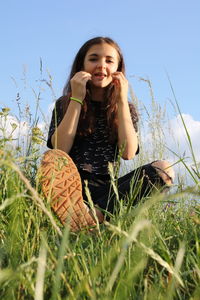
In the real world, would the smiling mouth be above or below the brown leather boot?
above

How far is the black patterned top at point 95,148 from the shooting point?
2584 millimetres

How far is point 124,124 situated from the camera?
2.50 m

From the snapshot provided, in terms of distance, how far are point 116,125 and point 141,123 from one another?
2.28ft

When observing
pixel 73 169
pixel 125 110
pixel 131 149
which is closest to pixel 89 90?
pixel 125 110

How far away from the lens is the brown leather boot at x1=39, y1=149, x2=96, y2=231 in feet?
5.42

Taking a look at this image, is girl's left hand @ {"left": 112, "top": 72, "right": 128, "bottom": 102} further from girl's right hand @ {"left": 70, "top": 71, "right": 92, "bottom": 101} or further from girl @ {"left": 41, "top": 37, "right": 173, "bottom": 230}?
girl's right hand @ {"left": 70, "top": 71, "right": 92, "bottom": 101}

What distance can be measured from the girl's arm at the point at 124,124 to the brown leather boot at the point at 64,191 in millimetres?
595

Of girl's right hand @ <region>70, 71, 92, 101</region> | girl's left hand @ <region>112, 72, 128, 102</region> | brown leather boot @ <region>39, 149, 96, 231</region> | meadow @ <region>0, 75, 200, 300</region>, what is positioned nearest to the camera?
meadow @ <region>0, 75, 200, 300</region>

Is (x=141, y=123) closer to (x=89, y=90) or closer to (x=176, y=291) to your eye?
(x=89, y=90)

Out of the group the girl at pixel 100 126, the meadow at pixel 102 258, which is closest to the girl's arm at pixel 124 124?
the girl at pixel 100 126

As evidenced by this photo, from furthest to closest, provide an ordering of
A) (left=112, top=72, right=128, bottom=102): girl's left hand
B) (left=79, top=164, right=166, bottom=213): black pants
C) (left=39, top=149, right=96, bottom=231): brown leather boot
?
(left=112, top=72, right=128, bottom=102): girl's left hand, (left=79, top=164, right=166, bottom=213): black pants, (left=39, top=149, right=96, bottom=231): brown leather boot

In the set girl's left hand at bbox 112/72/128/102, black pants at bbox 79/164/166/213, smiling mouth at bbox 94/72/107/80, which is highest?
smiling mouth at bbox 94/72/107/80

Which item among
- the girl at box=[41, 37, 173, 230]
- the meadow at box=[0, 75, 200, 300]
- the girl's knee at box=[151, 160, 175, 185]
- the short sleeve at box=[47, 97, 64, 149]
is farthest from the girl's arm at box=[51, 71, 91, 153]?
the meadow at box=[0, 75, 200, 300]

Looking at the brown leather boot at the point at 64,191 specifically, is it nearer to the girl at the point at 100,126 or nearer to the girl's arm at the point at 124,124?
the girl at the point at 100,126
